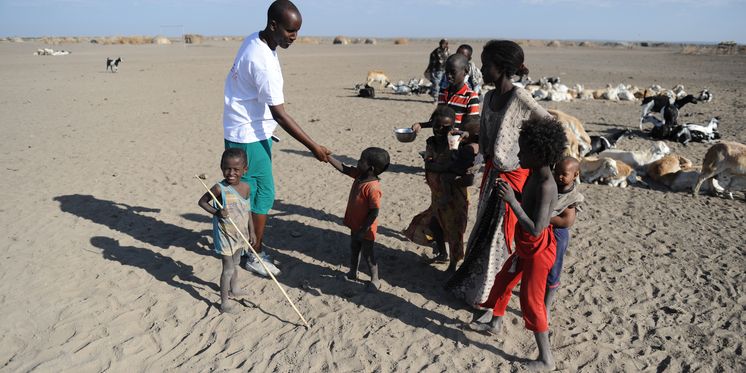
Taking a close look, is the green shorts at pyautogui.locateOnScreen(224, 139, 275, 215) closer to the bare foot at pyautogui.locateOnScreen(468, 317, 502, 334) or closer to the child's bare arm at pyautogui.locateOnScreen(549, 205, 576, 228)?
the bare foot at pyautogui.locateOnScreen(468, 317, 502, 334)

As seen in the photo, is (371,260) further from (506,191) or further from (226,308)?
(506,191)

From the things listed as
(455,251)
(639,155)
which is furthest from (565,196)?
(639,155)

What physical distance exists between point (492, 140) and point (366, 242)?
131 centimetres

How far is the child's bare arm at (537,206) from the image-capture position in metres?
2.63

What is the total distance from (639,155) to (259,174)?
6.12 metres

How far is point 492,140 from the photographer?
124 inches

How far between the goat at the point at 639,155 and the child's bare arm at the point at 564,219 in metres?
5.12

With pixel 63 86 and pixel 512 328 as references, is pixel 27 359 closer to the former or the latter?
pixel 512 328

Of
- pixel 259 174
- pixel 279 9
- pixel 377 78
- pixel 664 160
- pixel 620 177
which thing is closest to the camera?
pixel 279 9

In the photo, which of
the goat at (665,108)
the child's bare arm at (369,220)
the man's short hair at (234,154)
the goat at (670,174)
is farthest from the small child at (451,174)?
the goat at (665,108)

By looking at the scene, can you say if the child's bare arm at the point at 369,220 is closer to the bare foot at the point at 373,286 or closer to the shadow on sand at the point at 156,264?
the bare foot at the point at 373,286

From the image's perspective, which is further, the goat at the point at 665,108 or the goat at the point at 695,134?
the goat at the point at 665,108

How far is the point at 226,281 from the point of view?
3.59 metres

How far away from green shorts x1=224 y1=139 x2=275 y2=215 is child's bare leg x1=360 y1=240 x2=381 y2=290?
2.93 feet
